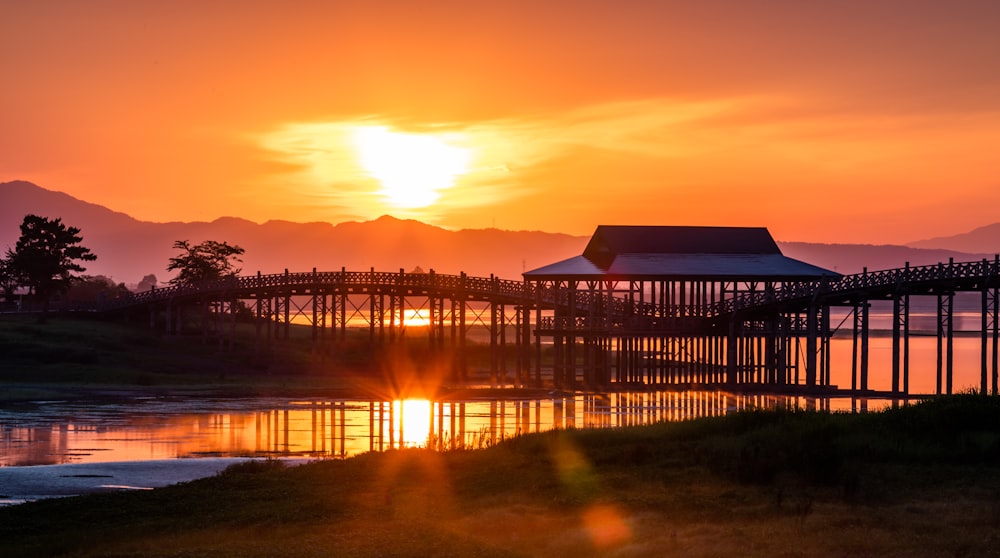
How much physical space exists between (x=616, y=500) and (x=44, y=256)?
261 ft

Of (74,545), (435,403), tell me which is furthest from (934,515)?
(435,403)

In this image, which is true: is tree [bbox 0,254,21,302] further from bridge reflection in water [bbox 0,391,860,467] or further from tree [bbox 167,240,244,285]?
bridge reflection in water [bbox 0,391,860,467]

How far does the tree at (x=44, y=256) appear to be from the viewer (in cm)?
9538

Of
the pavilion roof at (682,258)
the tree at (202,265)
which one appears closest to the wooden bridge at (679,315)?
the pavilion roof at (682,258)

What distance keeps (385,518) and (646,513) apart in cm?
513

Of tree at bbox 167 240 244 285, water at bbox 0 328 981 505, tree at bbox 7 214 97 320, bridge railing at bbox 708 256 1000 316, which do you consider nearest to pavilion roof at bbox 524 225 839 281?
bridge railing at bbox 708 256 1000 316

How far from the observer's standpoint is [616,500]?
1007 inches

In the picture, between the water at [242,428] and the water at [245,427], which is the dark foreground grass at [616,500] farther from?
the water at [245,427]

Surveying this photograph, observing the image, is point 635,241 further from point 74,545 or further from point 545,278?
point 74,545

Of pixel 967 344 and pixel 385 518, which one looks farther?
pixel 967 344

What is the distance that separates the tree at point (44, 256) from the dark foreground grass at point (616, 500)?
69.3 meters

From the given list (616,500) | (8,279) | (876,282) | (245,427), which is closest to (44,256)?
(8,279)

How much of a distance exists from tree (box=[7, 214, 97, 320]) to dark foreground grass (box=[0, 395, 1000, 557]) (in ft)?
228

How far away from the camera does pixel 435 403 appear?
63219mm
